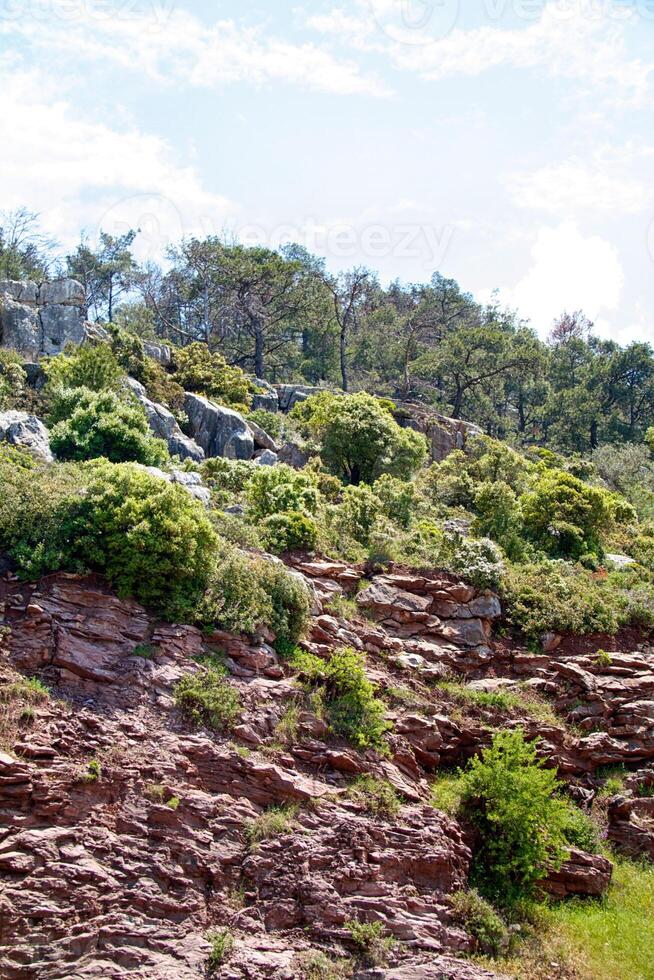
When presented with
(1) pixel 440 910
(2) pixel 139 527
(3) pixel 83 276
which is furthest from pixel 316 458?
(3) pixel 83 276

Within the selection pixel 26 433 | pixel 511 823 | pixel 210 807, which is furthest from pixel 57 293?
pixel 511 823

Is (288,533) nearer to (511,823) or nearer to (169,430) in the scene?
(511,823)

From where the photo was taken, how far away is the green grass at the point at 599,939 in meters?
13.5

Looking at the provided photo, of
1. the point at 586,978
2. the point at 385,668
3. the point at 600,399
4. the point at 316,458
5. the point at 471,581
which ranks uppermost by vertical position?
the point at 600,399

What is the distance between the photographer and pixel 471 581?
2178 centimetres

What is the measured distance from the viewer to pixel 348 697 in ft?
53.7

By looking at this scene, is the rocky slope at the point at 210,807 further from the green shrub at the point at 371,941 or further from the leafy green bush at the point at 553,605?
the leafy green bush at the point at 553,605

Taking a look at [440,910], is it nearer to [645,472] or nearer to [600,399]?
[645,472]

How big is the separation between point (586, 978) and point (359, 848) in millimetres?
4590

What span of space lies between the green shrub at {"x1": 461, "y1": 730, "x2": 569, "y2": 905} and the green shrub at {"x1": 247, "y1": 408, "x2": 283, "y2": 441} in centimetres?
2326

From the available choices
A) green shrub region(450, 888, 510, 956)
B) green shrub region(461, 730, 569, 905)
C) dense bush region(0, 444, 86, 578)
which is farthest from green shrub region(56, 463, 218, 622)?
green shrub region(450, 888, 510, 956)

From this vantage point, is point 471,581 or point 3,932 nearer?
point 3,932

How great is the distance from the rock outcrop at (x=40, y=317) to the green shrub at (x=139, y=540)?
2003cm

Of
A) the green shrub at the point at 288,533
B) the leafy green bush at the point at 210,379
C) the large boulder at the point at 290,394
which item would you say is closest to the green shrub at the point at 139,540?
the green shrub at the point at 288,533
